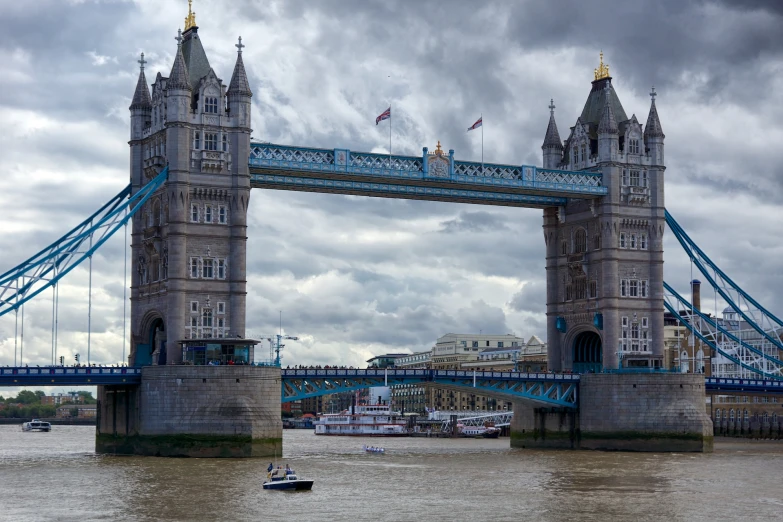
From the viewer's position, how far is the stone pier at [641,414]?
4360 inches

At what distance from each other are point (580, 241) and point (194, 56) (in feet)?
125

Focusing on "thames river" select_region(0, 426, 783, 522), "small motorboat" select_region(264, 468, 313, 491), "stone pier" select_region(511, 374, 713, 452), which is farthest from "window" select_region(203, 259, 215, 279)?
"stone pier" select_region(511, 374, 713, 452)

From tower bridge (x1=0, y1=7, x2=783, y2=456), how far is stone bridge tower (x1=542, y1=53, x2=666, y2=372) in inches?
6.4

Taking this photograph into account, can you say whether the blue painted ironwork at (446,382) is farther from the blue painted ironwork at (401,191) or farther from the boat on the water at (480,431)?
the boat on the water at (480,431)

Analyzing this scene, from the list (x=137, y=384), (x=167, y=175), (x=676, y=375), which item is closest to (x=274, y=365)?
(x=137, y=384)

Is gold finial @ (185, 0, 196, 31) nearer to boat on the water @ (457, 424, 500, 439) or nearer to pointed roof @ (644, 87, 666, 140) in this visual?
pointed roof @ (644, 87, 666, 140)

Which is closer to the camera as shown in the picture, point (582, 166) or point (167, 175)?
point (167, 175)

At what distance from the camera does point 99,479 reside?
79.6 meters

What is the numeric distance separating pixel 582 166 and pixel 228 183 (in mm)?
35028

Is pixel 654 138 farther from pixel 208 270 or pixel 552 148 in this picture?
pixel 208 270

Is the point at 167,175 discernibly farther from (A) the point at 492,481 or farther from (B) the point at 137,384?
(A) the point at 492,481

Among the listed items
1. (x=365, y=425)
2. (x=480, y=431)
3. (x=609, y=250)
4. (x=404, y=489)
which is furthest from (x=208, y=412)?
(x=365, y=425)

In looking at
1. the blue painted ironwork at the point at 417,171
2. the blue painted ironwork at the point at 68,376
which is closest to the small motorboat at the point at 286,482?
the blue painted ironwork at the point at 68,376

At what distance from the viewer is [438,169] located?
111688mm
